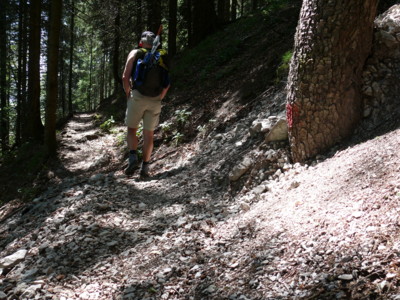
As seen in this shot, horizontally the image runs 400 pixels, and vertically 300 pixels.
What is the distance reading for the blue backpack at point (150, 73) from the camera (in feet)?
17.9

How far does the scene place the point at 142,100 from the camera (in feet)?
18.8

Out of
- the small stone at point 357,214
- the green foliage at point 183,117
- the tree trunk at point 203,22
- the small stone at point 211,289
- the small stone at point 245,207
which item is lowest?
the small stone at point 211,289

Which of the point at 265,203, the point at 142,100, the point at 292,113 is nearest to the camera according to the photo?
the point at 265,203

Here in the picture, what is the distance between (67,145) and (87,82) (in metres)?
38.9

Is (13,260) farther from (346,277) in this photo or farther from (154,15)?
(154,15)

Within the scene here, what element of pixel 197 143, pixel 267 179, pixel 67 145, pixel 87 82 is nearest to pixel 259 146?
pixel 267 179

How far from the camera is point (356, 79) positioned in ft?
13.0

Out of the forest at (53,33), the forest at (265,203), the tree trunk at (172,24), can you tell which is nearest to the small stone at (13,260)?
the forest at (265,203)

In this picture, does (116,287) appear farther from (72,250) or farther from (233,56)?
(233,56)

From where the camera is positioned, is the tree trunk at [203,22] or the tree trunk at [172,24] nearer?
the tree trunk at [203,22]

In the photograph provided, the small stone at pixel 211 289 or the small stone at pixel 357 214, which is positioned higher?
the small stone at pixel 357 214

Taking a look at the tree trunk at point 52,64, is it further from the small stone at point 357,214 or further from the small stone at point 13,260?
the small stone at point 357,214

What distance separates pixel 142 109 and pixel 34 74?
7321mm

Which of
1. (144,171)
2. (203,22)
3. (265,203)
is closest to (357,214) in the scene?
(265,203)
